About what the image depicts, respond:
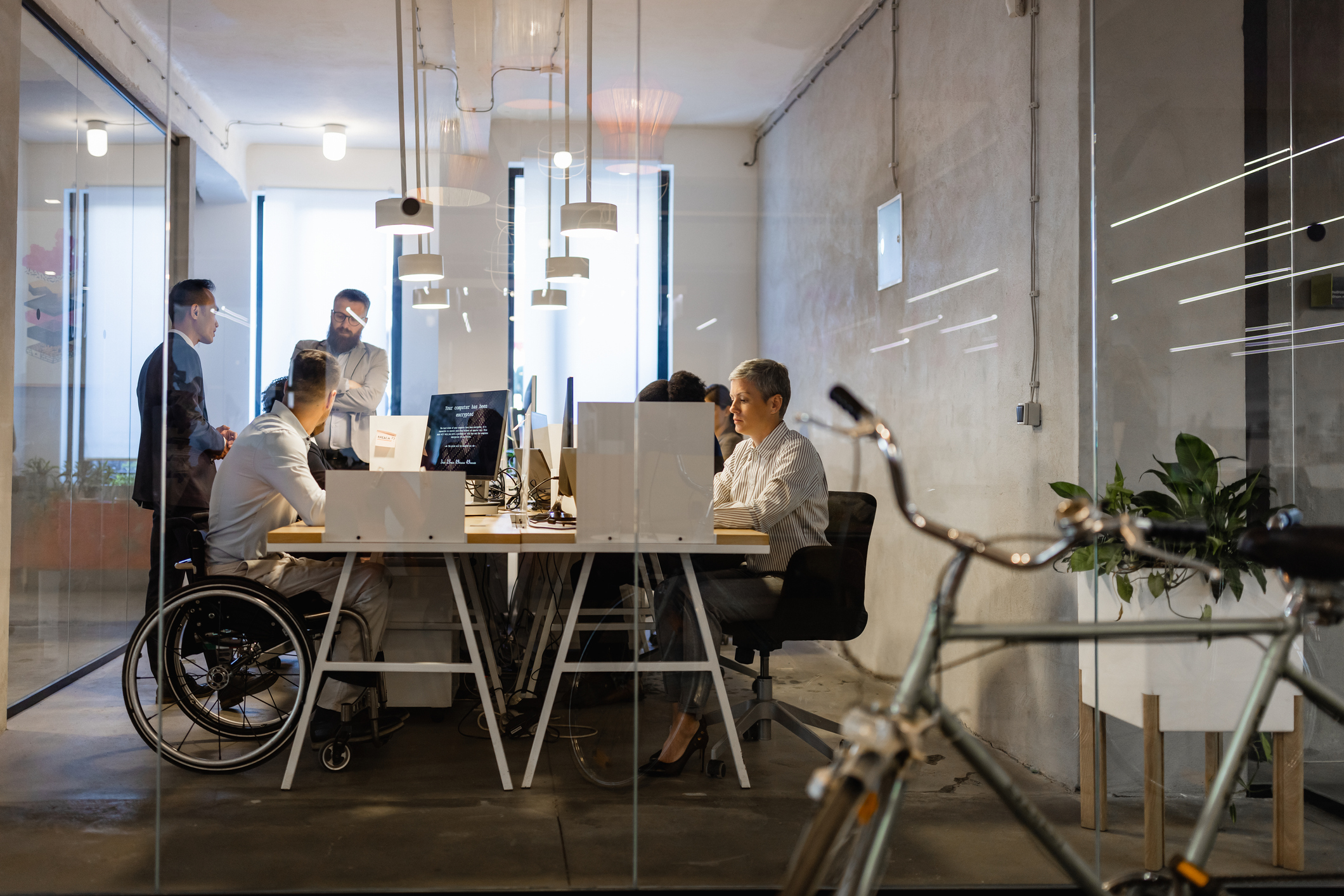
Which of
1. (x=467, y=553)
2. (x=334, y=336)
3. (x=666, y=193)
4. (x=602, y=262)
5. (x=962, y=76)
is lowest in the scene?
(x=467, y=553)

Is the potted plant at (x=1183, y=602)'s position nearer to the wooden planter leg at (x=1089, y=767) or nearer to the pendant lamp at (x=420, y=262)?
the wooden planter leg at (x=1089, y=767)

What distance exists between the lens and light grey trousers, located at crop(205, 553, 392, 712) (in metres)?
2.66

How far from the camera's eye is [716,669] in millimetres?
2590

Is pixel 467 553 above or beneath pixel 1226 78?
beneath

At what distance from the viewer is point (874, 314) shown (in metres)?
2.68

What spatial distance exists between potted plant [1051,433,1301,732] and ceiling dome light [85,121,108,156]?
3290 mm

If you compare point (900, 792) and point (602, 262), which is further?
point (602, 262)

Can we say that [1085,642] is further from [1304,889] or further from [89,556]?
[89,556]

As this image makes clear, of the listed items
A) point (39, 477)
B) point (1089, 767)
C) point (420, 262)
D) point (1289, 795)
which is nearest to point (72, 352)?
point (39, 477)

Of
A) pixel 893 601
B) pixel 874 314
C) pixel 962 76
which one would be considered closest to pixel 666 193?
pixel 874 314

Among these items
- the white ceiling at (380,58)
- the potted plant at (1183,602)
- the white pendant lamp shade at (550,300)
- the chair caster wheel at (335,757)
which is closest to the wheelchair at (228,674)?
the chair caster wheel at (335,757)

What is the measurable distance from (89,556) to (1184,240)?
374 cm

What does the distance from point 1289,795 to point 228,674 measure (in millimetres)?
2800

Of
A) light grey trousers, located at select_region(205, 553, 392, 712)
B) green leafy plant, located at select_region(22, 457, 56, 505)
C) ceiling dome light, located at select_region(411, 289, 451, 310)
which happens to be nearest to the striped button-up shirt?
ceiling dome light, located at select_region(411, 289, 451, 310)
